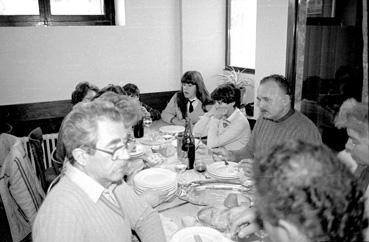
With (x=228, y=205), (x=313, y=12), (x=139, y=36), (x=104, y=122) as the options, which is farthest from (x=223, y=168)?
(x=139, y=36)

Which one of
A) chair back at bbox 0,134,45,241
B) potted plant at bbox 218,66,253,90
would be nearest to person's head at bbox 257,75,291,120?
chair back at bbox 0,134,45,241

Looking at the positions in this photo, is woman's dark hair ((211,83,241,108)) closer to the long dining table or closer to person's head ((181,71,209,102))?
the long dining table

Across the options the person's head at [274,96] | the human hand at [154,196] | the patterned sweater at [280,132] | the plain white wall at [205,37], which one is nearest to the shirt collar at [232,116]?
the patterned sweater at [280,132]

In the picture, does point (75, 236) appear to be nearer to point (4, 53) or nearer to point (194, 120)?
point (194, 120)

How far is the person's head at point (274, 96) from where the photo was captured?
8.03ft

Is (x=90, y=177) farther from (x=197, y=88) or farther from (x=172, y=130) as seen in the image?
(x=197, y=88)

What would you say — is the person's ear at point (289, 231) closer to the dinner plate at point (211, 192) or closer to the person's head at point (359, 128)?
the person's head at point (359, 128)

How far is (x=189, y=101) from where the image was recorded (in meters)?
3.96

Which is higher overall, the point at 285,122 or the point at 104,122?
the point at 104,122

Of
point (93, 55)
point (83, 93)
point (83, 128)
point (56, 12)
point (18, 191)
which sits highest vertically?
point (56, 12)

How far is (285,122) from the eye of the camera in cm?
254

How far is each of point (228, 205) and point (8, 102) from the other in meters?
3.14

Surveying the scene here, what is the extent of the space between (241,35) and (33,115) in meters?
2.76

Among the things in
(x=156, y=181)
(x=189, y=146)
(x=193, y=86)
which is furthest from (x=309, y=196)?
(x=193, y=86)
